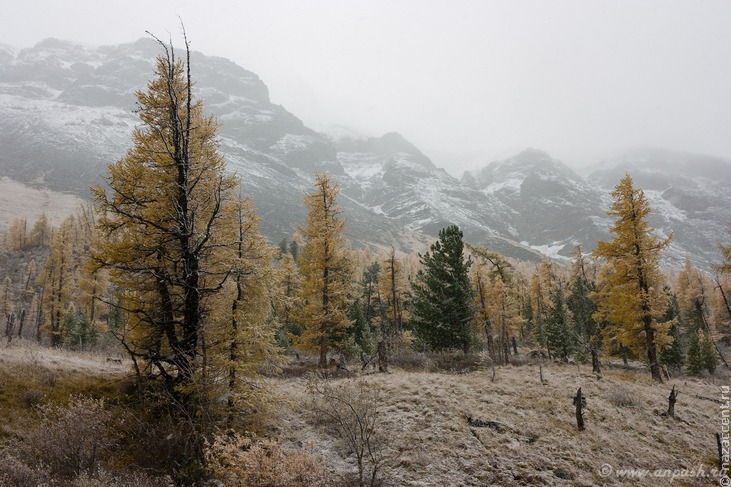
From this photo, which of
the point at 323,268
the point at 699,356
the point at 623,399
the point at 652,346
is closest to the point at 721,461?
the point at 623,399

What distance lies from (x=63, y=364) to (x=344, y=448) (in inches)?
394

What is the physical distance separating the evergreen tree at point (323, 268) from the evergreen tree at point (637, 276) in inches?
658

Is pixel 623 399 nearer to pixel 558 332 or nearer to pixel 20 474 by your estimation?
pixel 20 474

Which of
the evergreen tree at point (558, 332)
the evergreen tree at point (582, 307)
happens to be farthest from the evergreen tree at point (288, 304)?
the evergreen tree at point (582, 307)

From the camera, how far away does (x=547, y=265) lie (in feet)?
190

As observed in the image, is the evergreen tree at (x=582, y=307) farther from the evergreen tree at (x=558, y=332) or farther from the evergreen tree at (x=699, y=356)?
the evergreen tree at (x=699, y=356)

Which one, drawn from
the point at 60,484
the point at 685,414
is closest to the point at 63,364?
the point at 60,484

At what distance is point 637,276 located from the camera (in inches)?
869

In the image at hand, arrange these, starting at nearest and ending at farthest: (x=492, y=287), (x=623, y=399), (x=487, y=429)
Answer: (x=487, y=429), (x=623, y=399), (x=492, y=287)

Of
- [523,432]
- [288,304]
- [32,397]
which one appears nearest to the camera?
[32,397]

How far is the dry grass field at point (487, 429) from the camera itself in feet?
31.9

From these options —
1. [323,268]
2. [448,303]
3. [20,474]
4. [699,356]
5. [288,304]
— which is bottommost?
[699,356]

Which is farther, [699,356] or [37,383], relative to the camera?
[699,356]

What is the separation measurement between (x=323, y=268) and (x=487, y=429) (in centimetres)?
1411
